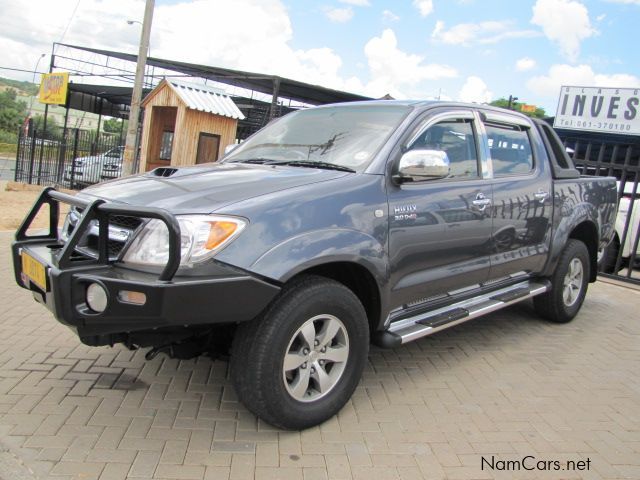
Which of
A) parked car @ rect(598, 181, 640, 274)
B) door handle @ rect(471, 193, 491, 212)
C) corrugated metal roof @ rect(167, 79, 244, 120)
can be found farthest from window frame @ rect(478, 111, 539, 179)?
corrugated metal roof @ rect(167, 79, 244, 120)

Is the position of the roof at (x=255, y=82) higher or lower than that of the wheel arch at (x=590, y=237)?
higher

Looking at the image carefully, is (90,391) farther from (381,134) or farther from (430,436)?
(381,134)

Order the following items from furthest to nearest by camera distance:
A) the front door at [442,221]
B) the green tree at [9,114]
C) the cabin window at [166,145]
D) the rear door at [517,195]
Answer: the green tree at [9,114]
the cabin window at [166,145]
the rear door at [517,195]
the front door at [442,221]

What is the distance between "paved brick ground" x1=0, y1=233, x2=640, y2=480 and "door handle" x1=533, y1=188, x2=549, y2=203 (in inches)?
50.0

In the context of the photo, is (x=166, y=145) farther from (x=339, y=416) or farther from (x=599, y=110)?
(x=339, y=416)

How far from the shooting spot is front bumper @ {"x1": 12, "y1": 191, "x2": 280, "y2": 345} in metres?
2.39

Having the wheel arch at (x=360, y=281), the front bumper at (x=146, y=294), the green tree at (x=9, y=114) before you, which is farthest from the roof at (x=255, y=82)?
the green tree at (x=9, y=114)

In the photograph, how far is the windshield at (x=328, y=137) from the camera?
3418 millimetres

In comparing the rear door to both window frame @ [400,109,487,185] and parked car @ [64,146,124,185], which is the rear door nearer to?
window frame @ [400,109,487,185]

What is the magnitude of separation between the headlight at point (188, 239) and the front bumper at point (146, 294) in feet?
0.25

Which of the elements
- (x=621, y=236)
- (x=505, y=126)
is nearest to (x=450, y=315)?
(x=505, y=126)

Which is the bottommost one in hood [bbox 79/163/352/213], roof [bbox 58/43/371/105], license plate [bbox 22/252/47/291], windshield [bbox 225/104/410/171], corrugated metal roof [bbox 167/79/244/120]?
license plate [bbox 22/252/47/291]

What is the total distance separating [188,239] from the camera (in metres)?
2.52

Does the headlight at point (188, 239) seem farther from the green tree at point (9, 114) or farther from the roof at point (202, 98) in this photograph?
the green tree at point (9, 114)
